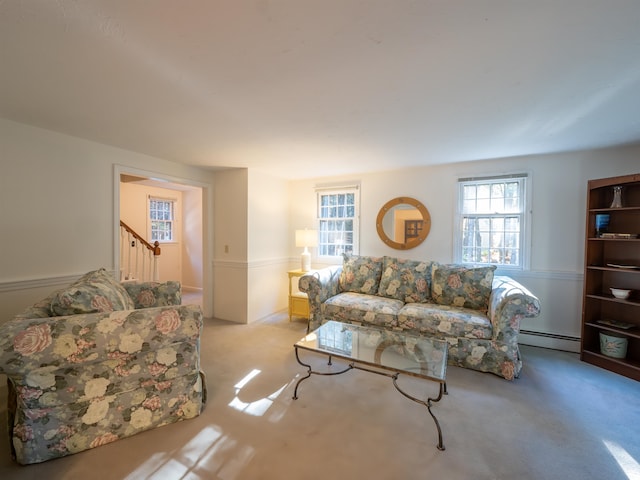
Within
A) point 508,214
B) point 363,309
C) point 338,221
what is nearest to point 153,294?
point 363,309

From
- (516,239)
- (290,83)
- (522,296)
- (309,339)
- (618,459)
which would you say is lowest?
(618,459)

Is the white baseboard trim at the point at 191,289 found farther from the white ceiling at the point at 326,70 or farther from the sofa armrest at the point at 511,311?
the sofa armrest at the point at 511,311

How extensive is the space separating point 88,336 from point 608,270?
438 cm

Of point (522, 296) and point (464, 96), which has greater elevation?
point (464, 96)

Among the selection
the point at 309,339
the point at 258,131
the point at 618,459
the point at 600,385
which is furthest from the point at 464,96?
the point at 600,385

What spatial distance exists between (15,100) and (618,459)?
445 cm

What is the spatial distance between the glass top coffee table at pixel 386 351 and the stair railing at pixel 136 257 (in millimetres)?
3298

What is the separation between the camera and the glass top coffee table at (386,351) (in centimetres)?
180

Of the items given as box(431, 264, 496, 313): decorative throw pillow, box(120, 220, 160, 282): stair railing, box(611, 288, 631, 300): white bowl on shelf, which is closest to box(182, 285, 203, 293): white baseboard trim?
box(120, 220, 160, 282): stair railing

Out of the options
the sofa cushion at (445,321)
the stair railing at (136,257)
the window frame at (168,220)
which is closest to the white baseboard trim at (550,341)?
the sofa cushion at (445,321)

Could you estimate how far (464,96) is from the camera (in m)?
1.84

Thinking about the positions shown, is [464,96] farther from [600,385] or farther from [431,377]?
[600,385]

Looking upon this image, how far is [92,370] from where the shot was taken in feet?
5.21

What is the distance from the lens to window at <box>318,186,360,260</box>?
4.25 meters
